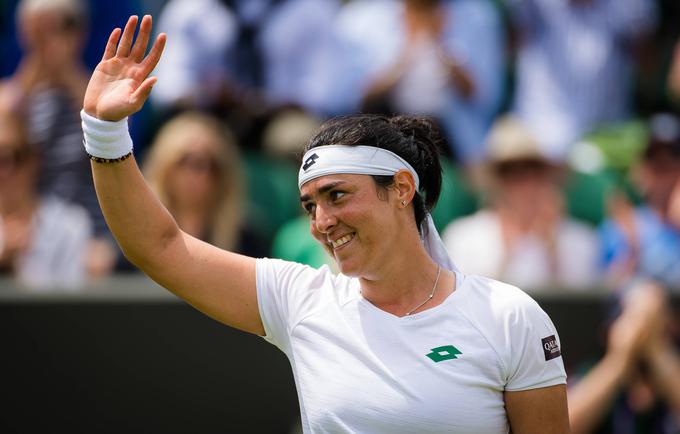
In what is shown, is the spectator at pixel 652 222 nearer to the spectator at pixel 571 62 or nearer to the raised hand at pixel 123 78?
the spectator at pixel 571 62

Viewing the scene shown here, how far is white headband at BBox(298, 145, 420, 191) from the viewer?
114 inches

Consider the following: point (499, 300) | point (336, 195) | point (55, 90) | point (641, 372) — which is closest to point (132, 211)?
point (336, 195)

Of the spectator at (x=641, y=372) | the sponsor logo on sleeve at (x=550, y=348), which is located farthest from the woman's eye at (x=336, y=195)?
the spectator at (x=641, y=372)

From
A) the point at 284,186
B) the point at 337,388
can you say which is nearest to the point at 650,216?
the point at 284,186

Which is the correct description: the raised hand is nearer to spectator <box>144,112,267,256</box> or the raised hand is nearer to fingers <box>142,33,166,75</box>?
fingers <box>142,33,166,75</box>

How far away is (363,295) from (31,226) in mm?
3501

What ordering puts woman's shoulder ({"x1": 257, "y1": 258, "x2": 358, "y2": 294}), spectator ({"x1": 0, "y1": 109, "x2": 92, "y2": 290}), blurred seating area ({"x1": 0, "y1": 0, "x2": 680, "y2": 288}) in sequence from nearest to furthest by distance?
1. woman's shoulder ({"x1": 257, "y1": 258, "x2": 358, "y2": 294})
2. spectator ({"x1": 0, "y1": 109, "x2": 92, "y2": 290})
3. blurred seating area ({"x1": 0, "y1": 0, "x2": 680, "y2": 288})

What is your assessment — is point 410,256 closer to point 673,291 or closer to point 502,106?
point 673,291

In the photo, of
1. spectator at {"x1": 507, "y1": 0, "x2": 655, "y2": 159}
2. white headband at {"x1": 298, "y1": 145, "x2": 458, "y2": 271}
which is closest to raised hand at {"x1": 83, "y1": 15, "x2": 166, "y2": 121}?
white headband at {"x1": 298, "y1": 145, "x2": 458, "y2": 271}

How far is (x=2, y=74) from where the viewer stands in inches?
288

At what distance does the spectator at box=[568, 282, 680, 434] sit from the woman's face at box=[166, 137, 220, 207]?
226 cm

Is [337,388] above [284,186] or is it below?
below

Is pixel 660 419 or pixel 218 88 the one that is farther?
pixel 218 88

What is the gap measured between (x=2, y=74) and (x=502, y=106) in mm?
3303
